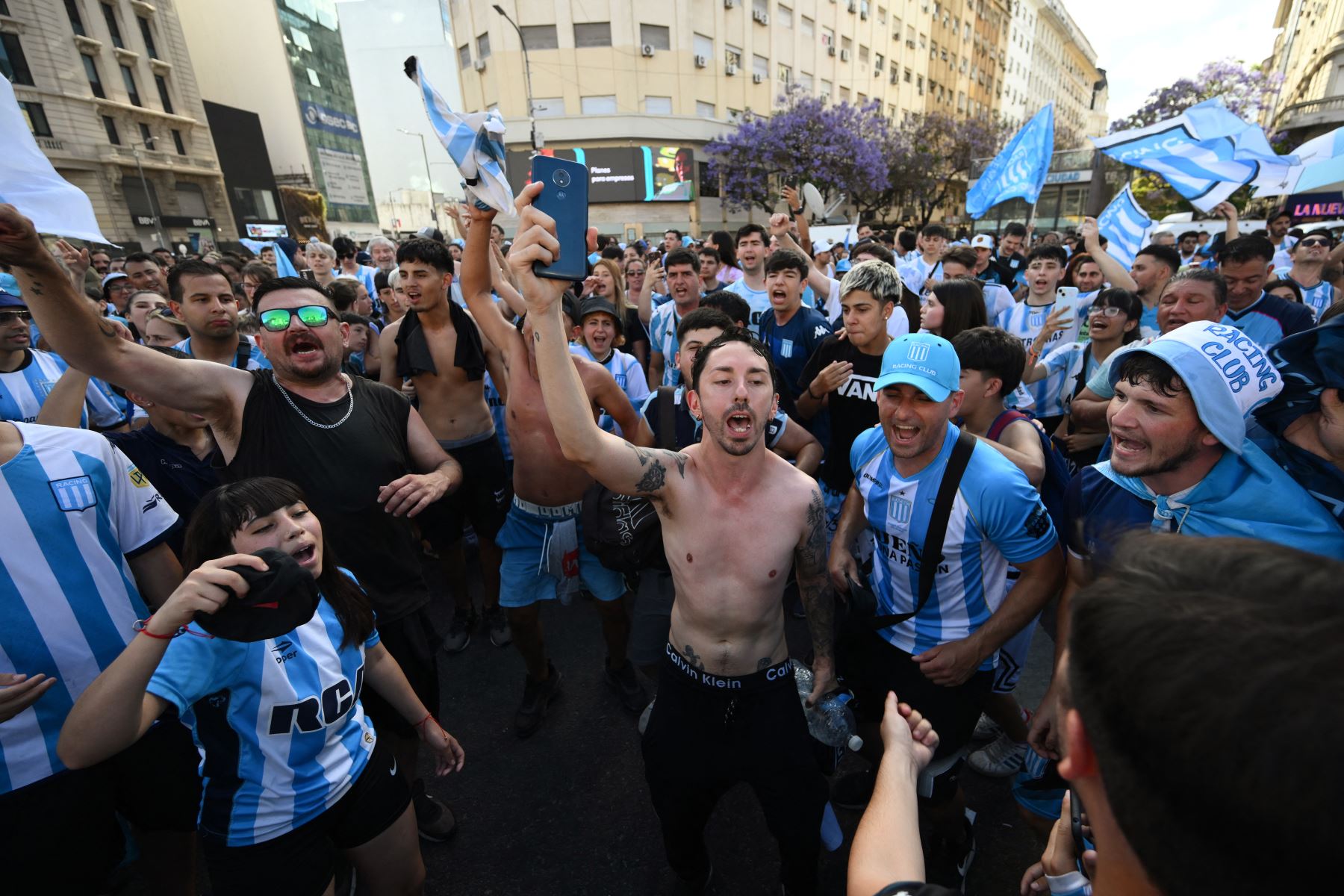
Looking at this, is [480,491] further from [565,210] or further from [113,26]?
[113,26]

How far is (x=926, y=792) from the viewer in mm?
2172

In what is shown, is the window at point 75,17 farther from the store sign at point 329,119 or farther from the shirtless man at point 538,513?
the shirtless man at point 538,513

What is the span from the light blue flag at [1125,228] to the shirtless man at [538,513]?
5884 mm

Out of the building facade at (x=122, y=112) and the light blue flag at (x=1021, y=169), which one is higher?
the building facade at (x=122, y=112)

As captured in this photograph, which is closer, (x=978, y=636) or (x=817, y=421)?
(x=978, y=636)

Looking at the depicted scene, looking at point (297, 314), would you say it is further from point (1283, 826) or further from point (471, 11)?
point (471, 11)

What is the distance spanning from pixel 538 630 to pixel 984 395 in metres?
2.74

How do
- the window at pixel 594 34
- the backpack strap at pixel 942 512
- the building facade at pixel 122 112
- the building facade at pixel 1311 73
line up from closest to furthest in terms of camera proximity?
the backpack strap at pixel 942 512
the window at pixel 594 34
the building facade at pixel 1311 73
the building facade at pixel 122 112

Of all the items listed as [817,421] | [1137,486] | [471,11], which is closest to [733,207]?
[471,11]

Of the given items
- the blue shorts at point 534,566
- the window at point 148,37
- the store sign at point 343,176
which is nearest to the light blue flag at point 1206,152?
the blue shorts at point 534,566

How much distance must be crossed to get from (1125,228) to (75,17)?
181 ft

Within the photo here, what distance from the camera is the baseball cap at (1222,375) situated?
5.62 feet

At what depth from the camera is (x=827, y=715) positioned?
2.24m

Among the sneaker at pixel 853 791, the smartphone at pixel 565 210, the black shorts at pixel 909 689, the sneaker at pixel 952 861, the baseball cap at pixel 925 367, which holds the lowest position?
the sneaker at pixel 853 791
